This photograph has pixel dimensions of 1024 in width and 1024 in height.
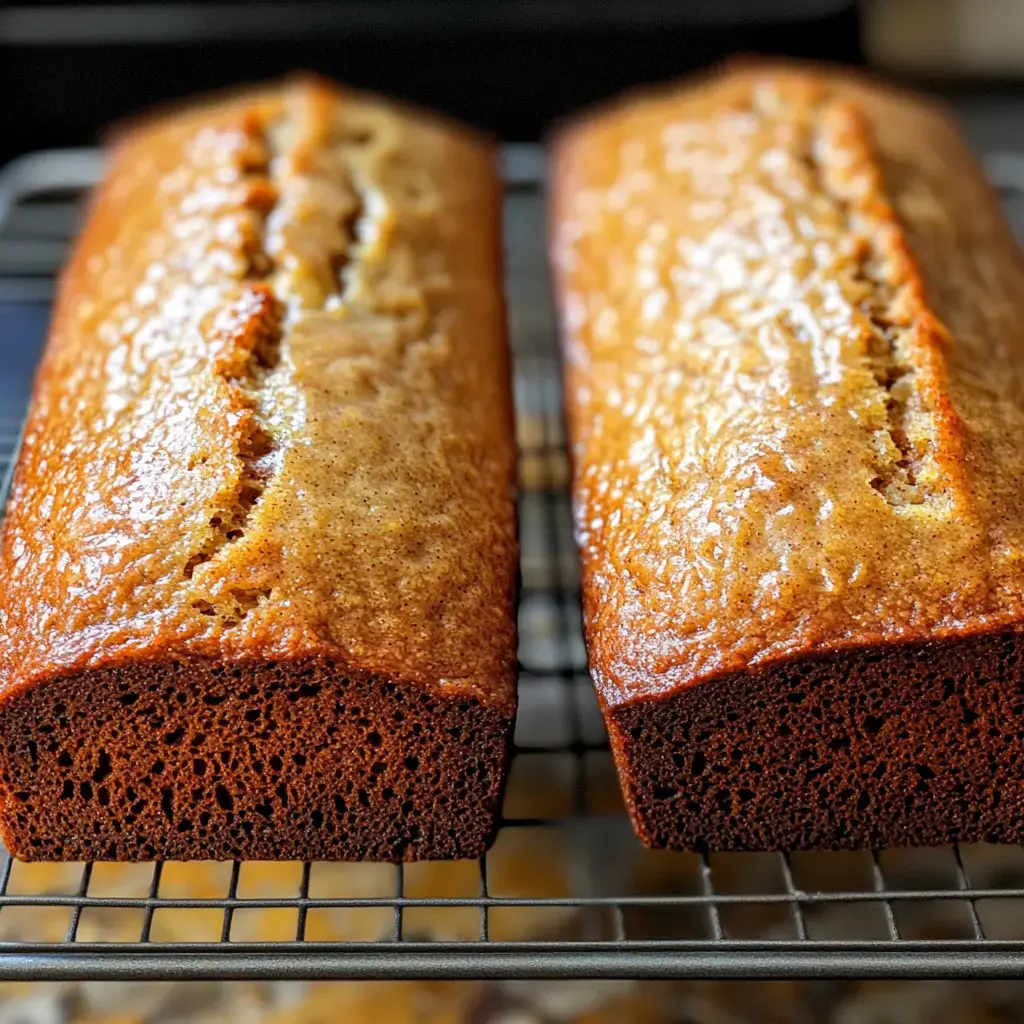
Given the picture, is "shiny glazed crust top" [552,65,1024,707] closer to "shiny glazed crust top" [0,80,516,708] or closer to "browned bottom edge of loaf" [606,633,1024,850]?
"browned bottom edge of loaf" [606,633,1024,850]

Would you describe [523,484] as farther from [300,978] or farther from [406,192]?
[300,978]

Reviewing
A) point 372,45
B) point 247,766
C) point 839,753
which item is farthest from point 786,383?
point 372,45

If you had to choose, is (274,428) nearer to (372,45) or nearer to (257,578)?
(257,578)

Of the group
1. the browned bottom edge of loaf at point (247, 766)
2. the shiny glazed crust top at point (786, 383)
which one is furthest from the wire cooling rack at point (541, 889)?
the shiny glazed crust top at point (786, 383)

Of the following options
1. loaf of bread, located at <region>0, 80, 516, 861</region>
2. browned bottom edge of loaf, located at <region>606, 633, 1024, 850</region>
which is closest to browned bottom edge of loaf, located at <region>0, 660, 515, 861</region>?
loaf of bread, located at <region>0, 80, 516, 861</region>

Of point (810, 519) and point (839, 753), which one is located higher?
point (810, 519)

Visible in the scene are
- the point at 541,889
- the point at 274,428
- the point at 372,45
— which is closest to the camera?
the point at 274,428

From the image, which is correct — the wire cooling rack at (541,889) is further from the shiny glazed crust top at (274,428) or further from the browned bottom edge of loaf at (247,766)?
the shiny glazed crust top at (274,428)
